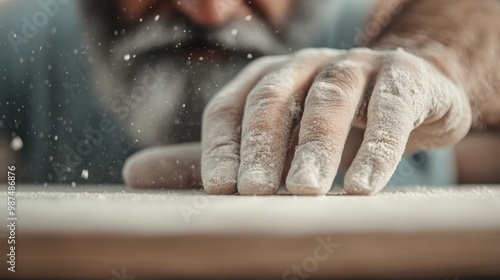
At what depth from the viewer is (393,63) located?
61cm

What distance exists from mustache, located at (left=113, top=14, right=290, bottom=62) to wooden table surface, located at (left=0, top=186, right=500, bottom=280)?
27.0 inches

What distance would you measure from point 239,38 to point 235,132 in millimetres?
473

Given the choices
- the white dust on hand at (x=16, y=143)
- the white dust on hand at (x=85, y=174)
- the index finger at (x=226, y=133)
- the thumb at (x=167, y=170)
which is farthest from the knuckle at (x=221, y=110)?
the white dust on hand at (x=16, y=143)

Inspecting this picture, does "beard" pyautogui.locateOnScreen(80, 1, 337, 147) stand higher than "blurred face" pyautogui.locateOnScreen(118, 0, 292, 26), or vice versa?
"blurred face" pyautogui.locateOnScreen(118, 0, 292, 26)

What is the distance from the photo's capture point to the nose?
971 millimetres

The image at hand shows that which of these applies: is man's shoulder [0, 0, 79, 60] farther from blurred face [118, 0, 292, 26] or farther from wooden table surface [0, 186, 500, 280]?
wooden table surface [0, 186, 500, 280]

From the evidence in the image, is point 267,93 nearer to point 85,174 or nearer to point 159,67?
point 85,174

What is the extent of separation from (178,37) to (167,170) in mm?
342

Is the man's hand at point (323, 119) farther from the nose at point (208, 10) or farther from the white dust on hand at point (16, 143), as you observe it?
the white dust on hand at point (16, 143)

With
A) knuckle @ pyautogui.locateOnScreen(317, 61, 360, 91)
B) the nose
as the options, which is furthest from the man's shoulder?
knuckle @ pyautogui.locateOnScreen(317, 61, 360, 91)

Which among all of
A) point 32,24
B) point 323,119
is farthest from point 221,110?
point 32,24

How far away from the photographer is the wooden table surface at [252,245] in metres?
0.31

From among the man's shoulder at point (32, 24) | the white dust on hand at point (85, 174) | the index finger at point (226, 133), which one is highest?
the man's shoulder at point (32, 24)

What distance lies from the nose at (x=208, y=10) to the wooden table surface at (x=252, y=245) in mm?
684
